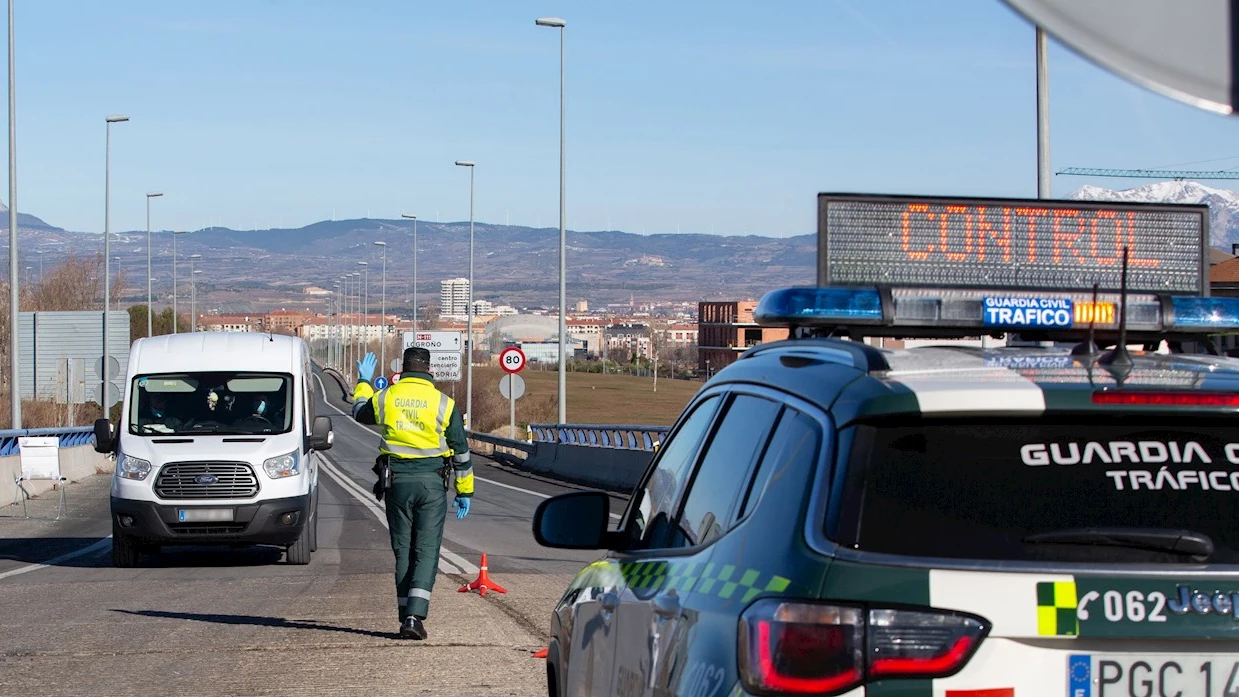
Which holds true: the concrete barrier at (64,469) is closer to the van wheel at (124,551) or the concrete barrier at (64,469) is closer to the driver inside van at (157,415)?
the driver inside van at (157,415)

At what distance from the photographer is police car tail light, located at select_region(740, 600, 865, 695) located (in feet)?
9.17

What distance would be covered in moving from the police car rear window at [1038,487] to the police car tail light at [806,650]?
0.18 m

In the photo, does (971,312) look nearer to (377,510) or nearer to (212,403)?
(212,403)

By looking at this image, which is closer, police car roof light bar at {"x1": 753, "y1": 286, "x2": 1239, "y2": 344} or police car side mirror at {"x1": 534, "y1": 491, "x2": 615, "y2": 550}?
police car roof light bar at {"x1": 753, "y1": 286, "x2": 1239, "y2": 344}

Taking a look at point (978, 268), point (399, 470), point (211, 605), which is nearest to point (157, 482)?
point (211, 605)

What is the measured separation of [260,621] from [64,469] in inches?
942

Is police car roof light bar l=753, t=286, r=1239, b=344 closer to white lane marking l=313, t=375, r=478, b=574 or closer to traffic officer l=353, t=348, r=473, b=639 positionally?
traffic officer l=353, t=348, r=473, b=639

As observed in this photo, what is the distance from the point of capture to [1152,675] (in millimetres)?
2795

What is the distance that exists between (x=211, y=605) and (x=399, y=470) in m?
2.75

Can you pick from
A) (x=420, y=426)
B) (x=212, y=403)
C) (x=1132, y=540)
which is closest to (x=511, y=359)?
(x=212, y=403)

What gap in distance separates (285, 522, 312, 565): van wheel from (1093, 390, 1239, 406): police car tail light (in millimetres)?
13312

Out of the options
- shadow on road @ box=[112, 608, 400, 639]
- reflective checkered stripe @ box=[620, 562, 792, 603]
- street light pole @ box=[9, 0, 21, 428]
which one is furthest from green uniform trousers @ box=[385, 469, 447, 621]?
street light pole @ box=[9, 0, 21, 428]

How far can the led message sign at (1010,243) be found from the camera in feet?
16.8

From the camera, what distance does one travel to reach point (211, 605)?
11953 mm
